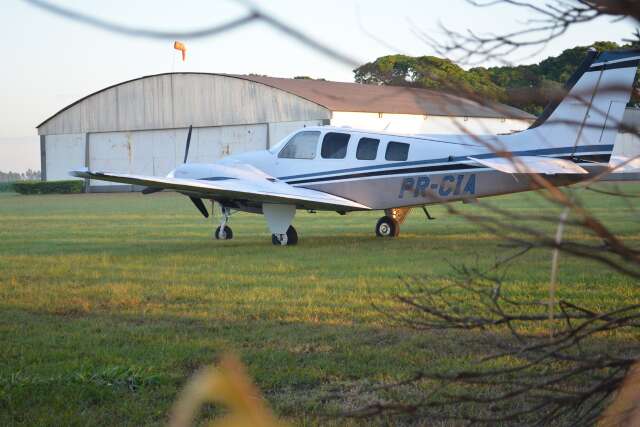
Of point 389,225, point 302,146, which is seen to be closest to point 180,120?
point 302,146

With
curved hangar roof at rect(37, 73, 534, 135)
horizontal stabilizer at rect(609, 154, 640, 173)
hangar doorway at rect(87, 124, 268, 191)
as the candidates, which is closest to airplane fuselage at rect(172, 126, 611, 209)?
horizontal stabilizer at rect(609, 154, 640, 173)

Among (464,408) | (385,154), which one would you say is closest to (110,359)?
(464,408)

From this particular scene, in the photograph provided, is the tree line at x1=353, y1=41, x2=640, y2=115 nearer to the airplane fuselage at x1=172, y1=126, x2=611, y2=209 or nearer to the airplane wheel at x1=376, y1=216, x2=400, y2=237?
the airplane fuselage at x1=172, y1=126, x2=611, y2=209

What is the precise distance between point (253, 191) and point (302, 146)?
5.80ft

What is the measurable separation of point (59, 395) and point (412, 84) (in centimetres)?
392

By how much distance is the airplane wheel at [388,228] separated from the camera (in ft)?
53.4

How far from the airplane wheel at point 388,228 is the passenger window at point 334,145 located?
1.64 metres

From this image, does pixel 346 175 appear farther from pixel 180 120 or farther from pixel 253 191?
pixel 180 120

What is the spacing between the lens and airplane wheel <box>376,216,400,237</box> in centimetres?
1628

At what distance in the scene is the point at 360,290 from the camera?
893cm

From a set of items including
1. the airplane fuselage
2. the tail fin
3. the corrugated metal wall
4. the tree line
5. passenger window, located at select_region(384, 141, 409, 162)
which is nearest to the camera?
the tail fin

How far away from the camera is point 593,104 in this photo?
1.61 metres

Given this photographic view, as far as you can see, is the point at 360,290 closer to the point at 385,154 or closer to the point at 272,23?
the point at 385,154

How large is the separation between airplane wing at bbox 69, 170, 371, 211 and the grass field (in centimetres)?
77
